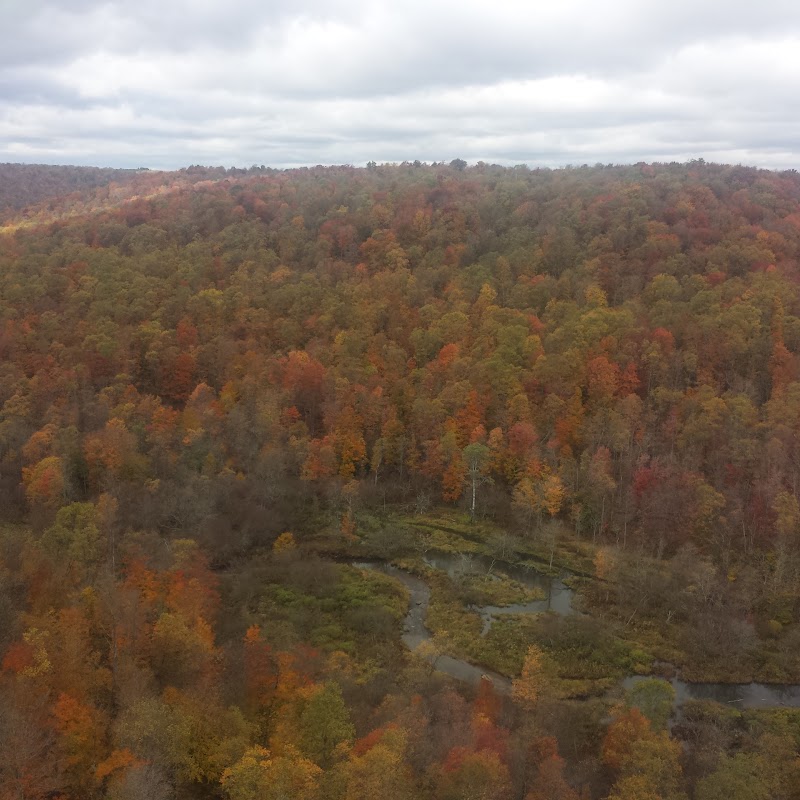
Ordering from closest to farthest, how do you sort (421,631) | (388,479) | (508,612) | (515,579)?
1. (421,631)
2. (508,612)
3. (515,579)
4. (388,479)

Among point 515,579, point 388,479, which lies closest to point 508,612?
point 515,579

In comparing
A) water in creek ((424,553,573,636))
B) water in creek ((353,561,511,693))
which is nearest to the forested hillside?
water in creek ((353,561,511,693))

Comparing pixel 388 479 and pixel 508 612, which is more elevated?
pixel 388 479

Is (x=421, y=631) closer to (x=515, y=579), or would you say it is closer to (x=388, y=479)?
(x=515, y=579)

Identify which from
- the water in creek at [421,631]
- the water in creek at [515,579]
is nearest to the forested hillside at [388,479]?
the water in creek at [421,631]

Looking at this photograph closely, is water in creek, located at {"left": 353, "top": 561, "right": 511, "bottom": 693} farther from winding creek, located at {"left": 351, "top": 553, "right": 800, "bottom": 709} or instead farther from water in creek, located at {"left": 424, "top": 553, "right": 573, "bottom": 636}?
water in creek, located at {"left": 424, "top": 553, "right": 573, "bottom": 636}

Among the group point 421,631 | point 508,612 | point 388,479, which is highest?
point 388,479

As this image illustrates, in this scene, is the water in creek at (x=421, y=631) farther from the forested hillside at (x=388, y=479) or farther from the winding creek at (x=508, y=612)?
the forested hillside at (x=388, y=479)
